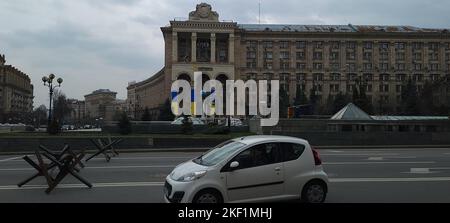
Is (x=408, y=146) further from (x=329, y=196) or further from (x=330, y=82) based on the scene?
(x=330, y=82)

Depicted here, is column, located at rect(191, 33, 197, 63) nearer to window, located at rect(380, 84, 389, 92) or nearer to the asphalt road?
window, located at rect(380, 84, 389, 92)

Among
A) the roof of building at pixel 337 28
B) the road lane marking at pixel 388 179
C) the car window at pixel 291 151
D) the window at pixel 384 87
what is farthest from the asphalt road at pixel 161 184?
the window at pixel 384 87

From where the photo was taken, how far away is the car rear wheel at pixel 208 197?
9211 millimetres

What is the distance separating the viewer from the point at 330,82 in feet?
499

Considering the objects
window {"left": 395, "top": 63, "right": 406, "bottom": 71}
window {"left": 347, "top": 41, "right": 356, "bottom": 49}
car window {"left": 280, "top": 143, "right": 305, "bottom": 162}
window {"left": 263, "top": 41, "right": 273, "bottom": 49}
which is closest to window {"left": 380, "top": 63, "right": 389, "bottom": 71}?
window {"left": 395, "top": 63, "right": 406, "bottom": 71}

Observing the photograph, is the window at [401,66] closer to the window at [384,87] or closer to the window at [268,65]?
the window at [384,87]

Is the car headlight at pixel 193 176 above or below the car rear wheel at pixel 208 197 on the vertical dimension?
above

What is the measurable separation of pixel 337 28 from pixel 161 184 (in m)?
153

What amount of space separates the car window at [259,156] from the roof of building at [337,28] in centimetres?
14494

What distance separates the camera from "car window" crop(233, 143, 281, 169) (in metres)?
9.74

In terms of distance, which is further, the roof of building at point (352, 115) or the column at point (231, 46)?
the column at point (231, 46)
